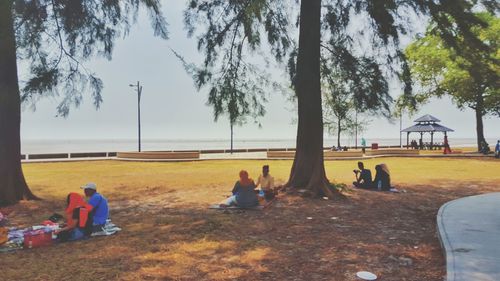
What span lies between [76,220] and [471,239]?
6.61m

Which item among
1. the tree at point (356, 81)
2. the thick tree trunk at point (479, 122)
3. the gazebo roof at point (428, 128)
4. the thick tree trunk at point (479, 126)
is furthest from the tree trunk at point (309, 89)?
the gazebo roof at point (428, 128)

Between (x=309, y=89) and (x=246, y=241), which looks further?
(x=309, y=89)

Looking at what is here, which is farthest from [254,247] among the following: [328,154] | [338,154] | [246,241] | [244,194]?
[338,154]

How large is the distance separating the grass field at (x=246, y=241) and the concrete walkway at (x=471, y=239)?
11.7 inches

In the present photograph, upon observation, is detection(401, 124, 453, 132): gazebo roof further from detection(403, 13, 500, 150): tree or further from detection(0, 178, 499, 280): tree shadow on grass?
detection(0, 178, 499, 280): tree shadow on grass

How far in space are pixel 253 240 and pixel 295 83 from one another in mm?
7569

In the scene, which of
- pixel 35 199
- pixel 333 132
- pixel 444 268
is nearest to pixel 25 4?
pixel 35 199

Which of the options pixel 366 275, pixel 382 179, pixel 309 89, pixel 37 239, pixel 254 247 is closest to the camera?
pixel 366 275

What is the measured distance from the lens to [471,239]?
6.57 meters

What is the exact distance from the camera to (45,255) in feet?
21.7

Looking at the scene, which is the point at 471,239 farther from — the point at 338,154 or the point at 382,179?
the point at 338,154

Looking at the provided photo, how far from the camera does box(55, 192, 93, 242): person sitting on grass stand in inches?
287

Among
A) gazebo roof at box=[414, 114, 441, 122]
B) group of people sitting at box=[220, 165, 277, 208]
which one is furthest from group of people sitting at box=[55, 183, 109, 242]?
gazebo roof at box=[414, 114, 441, 122]

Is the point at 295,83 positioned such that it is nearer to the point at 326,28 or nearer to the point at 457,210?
the point at 326,28
